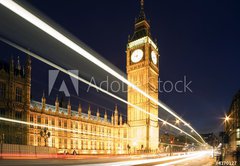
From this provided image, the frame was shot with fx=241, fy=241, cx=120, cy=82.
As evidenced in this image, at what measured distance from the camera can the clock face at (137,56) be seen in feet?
300

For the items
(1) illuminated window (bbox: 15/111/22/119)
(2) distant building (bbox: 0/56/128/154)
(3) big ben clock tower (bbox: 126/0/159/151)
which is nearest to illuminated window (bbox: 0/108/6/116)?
(2) distant building (bbox: 0/56/128/154)

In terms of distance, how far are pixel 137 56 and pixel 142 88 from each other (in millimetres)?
13807

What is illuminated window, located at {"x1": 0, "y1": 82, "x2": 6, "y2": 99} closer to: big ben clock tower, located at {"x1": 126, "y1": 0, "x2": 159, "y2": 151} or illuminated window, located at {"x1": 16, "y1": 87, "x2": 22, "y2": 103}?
illuminated window, located at {"x1": 16, "y1": 87, "x2": 22, "y2": 103}

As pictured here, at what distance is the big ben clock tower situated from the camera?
83.3 metres

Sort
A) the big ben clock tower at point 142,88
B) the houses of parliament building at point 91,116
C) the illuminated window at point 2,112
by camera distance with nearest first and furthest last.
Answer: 1. the illuminated window at point 2,112
2. the houses of parliament building at point 91,116
3. the big ben clock tower at point 142,88

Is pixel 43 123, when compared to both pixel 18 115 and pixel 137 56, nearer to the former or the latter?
pixel 18 115

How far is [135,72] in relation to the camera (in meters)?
90.9

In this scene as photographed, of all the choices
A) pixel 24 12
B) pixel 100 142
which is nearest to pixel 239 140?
pixel 100 142

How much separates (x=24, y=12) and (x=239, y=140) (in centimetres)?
6090

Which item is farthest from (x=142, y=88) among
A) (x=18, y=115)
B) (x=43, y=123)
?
(x=18, y=115)

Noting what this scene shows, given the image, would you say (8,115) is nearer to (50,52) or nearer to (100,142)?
(50,52)

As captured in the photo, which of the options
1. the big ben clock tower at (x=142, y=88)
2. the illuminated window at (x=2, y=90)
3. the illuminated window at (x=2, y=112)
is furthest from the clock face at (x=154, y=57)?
the illuminated window at (x=2, y=112)

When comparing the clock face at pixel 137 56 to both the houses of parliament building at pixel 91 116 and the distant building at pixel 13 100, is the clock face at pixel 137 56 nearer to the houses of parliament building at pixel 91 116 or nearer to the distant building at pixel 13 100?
the houses of parliament building at pixel 91 116

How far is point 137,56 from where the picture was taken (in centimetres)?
9269
